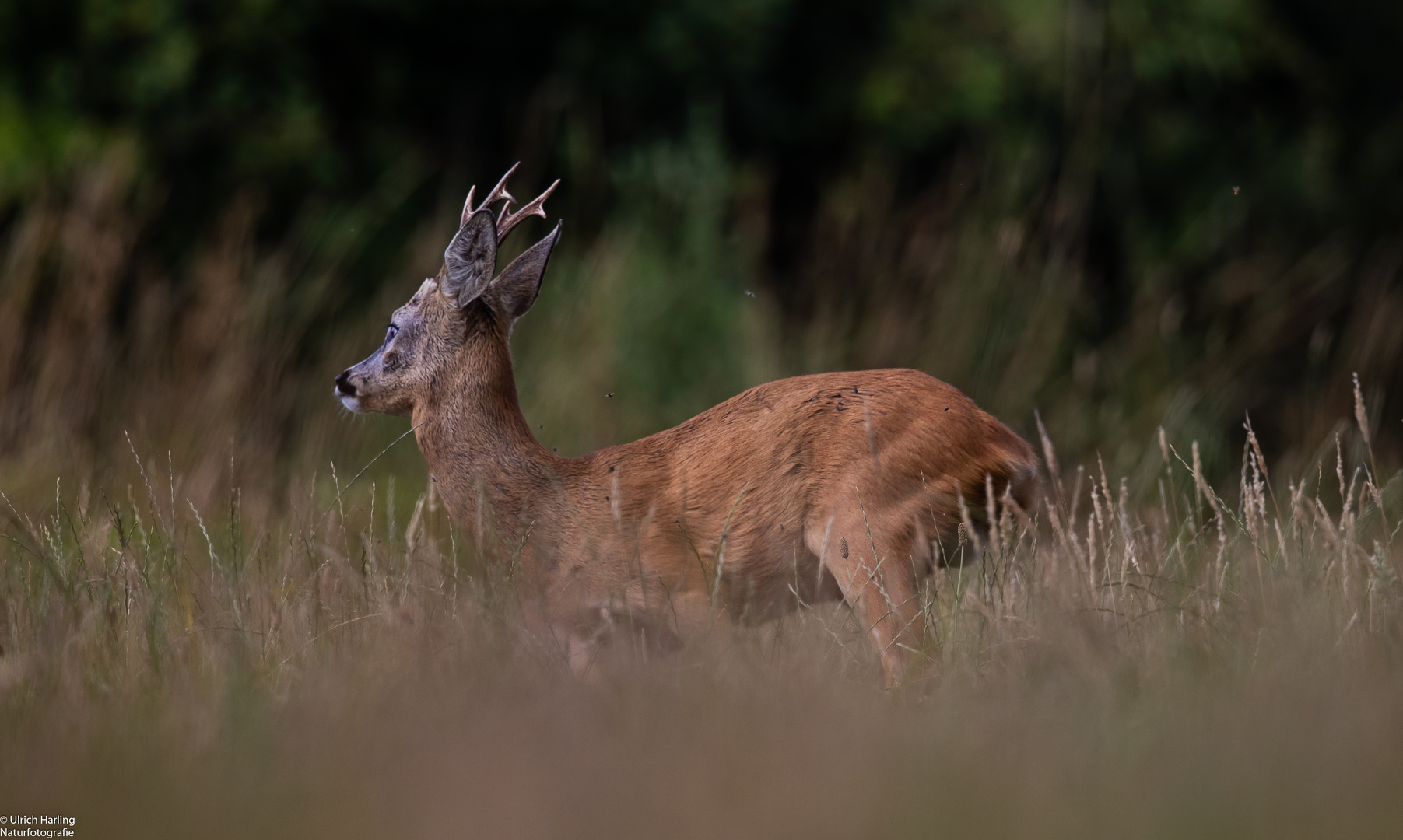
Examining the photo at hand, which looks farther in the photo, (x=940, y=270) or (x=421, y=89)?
(x=421, y=89)

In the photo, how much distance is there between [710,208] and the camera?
8.58 metres

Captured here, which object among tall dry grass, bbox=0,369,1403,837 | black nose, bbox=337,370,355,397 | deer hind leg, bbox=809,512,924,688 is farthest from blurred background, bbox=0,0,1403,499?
deer hind leg, bbox=809,512,924,688

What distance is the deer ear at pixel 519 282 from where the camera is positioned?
4410 mm

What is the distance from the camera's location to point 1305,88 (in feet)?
36.0

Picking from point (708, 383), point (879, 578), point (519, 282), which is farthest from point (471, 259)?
point (708, 383)

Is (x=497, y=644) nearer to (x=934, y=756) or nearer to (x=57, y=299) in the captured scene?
(x=934, y=756)

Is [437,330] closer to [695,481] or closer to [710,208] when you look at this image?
[695,481]

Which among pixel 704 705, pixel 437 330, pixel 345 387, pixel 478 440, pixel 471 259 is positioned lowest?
pixel 704 705

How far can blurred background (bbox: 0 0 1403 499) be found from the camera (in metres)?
7.05

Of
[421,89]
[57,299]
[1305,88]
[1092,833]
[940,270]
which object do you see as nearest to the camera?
[1092,833]

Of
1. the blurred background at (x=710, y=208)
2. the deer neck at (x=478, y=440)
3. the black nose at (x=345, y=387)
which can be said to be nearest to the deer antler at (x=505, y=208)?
the deer neck at (x=478, y=440)

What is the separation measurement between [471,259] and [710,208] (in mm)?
4364

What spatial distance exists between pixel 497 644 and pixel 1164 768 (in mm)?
1440

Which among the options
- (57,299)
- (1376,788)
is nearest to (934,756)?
(1376,788)
